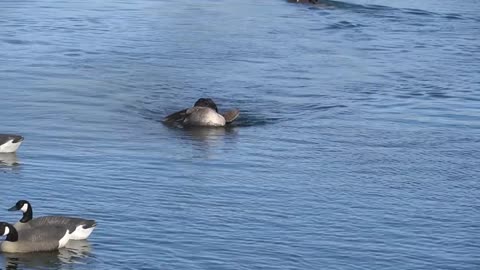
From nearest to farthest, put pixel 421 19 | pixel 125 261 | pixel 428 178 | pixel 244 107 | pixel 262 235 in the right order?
pixel 125 261, pixel 262 235, pixel 428 178, pixel 244 107, pixel 421 19

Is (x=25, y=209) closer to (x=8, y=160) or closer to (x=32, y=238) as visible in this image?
(x=32, y=238)

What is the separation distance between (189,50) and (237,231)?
1722 cm

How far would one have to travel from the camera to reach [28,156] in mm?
22047

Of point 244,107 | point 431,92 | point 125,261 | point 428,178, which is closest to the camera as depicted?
point 125,261

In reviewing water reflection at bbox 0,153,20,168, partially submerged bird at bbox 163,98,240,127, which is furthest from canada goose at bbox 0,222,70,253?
partially submerged bird at bbox 163,98,240,127

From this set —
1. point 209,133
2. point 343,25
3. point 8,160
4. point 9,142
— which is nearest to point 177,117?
point 209,133

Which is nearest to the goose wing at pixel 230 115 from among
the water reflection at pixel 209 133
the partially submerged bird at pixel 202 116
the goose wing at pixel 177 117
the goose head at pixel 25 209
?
the partially submerged bird at pixel 202 116

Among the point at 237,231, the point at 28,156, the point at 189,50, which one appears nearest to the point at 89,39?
the point at 189,50

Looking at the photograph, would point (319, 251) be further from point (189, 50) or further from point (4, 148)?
point (189, 50)

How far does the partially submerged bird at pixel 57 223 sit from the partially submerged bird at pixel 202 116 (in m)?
7.91

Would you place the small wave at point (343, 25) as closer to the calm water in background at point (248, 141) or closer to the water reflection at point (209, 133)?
the calm water in background at point (248, 141)

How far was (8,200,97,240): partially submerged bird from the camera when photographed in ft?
56.6

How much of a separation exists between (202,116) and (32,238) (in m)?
8.43

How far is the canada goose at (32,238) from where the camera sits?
17.0 meters
